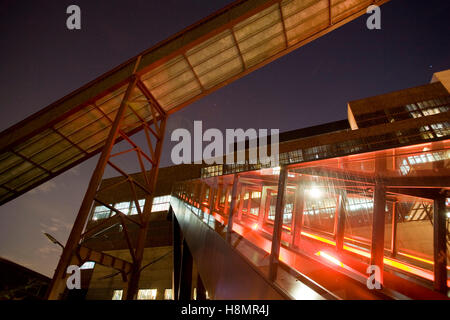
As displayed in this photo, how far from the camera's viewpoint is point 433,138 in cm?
364

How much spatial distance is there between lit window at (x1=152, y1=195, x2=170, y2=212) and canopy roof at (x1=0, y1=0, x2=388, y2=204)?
433 inches

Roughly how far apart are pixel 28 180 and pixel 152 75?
1028 centimetres

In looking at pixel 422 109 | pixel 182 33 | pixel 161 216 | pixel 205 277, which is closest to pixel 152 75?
pixel 182 33

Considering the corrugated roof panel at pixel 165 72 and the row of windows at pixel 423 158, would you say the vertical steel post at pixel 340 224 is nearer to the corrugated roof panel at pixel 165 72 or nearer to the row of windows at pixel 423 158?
the row of windows at pixel 423 158

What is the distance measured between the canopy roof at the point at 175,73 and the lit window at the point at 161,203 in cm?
1099

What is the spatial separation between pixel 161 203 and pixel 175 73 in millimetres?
15810

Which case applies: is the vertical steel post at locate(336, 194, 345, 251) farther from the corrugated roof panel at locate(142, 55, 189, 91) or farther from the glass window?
the glass window

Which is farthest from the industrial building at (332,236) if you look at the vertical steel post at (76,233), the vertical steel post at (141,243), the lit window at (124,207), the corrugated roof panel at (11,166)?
the lit window at (124,207)

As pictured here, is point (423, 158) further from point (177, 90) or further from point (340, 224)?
point (177, 90)

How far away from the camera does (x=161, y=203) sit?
24.7 metres

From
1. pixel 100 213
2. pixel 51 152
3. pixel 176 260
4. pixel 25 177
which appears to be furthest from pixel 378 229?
pixel 100 213

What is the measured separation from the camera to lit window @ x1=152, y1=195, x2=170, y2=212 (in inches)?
950

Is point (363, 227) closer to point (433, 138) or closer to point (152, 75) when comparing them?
point (433, 138)

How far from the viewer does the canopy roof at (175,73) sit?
10.3m
